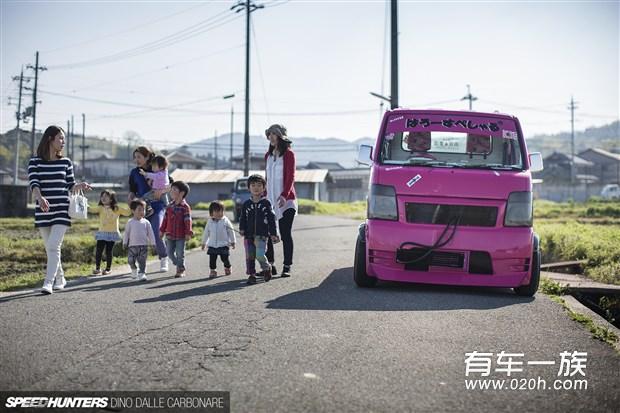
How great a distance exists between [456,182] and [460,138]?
146 centimetres

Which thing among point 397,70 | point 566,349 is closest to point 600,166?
point 397,70

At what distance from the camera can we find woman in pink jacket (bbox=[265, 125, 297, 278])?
7.68 meters

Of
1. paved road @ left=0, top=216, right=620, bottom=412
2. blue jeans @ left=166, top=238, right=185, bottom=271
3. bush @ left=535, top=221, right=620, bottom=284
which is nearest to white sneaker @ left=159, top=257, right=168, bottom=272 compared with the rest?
blue jeans @ left=166, top=238, right=185, bottom=271

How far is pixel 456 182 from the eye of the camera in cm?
633

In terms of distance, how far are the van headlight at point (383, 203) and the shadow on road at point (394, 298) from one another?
0.78 metres

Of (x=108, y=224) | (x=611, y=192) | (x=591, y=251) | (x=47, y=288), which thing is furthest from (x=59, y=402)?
(x=611, y=192)

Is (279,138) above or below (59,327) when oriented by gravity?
above

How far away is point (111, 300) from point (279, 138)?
285cm

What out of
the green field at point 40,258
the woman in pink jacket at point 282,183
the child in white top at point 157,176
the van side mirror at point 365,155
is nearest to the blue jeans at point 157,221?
the child in white top at point 157,176

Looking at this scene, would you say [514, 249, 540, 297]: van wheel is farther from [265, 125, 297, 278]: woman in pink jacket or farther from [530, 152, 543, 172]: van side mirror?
[265, 125, 297, 278]: woman in pink jacket

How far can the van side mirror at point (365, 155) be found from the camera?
23.8 feet

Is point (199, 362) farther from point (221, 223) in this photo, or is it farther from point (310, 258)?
point (310, 258)

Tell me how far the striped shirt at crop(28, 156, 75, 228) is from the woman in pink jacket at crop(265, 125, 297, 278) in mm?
2342

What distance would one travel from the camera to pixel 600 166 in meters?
80.4
